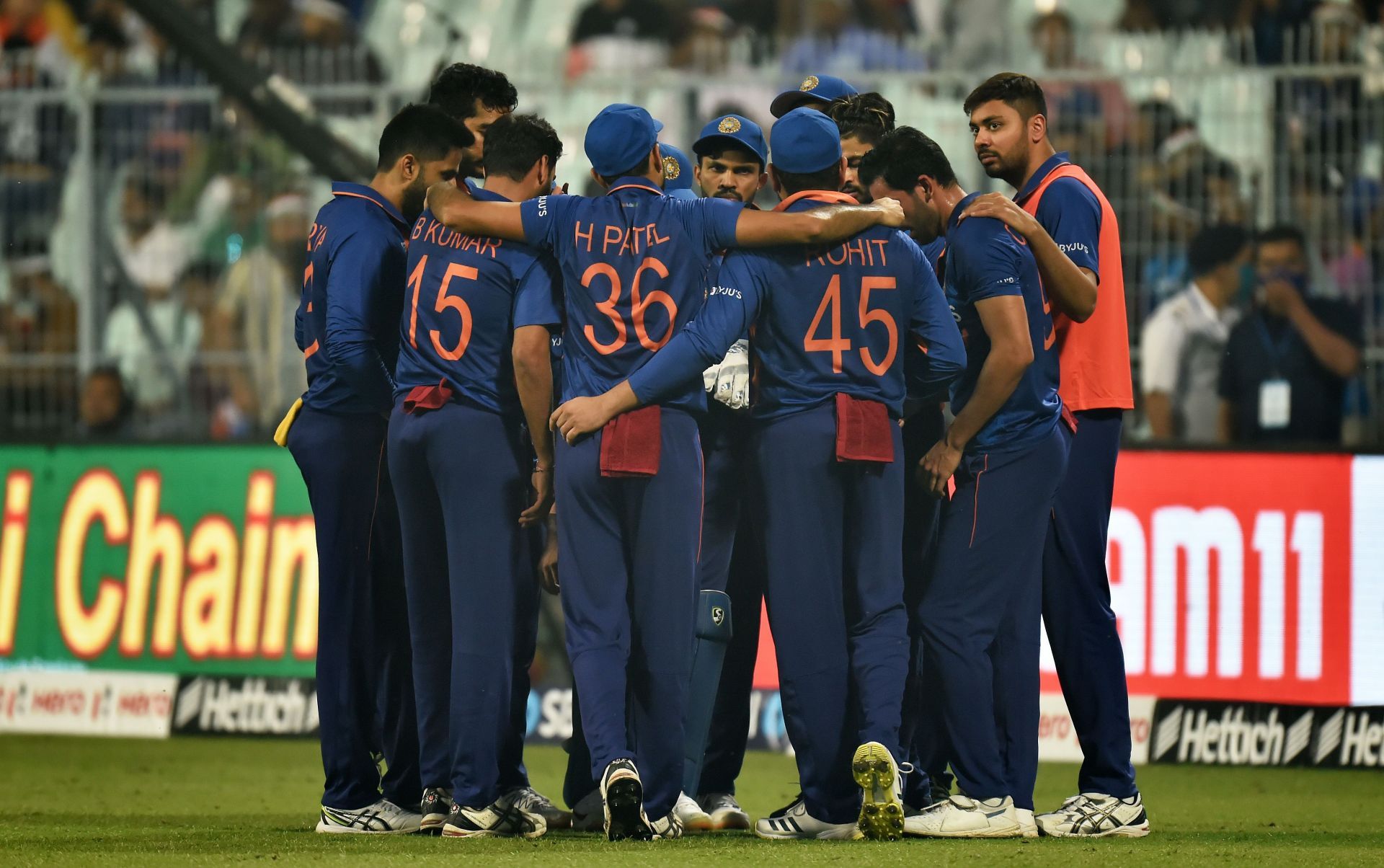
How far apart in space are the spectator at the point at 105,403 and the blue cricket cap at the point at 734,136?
17.6ft

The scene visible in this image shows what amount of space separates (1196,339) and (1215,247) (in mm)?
494

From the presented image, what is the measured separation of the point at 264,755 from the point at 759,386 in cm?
428

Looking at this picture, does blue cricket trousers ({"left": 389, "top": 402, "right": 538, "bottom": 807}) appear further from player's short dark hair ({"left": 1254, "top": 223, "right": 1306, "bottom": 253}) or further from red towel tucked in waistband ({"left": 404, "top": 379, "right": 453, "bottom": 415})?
player's short dark hair ({"left": 1254, "top": 223, "right": 1306, "bottom": 253})

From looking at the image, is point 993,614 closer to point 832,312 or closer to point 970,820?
point 970,820

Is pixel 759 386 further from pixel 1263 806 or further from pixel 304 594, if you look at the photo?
pixel 304 594

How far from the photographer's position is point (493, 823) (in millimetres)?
5887

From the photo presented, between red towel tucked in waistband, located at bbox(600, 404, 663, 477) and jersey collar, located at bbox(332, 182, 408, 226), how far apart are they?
1.28 metres

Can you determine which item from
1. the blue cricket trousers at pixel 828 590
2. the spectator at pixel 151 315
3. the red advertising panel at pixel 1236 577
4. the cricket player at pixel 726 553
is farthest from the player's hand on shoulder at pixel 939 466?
the spectator at pixel 151 315

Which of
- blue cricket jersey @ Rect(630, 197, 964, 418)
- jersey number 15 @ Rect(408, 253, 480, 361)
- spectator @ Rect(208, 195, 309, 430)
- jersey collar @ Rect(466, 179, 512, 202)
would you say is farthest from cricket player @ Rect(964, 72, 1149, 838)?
spectator @ Rect(208, 195, 309, 430)

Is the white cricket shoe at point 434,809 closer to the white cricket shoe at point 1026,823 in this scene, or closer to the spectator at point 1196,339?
the white cricket shoe at point 1026,823

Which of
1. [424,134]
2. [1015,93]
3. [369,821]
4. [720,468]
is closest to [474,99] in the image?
[424,134]

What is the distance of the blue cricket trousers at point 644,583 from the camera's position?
5.75 metres

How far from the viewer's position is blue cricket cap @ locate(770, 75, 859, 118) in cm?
697

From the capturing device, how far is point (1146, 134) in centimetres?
960
